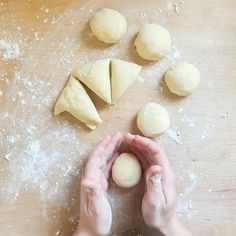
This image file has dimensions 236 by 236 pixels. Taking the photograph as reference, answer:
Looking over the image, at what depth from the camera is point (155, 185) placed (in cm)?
123

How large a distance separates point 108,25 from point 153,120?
254mm

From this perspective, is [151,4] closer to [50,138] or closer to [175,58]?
[175,58]

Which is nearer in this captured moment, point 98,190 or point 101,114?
point 98,190

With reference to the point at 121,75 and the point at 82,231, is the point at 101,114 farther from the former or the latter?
the point at 82,231

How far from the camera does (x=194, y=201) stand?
1334 mm

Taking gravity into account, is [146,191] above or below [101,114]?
below

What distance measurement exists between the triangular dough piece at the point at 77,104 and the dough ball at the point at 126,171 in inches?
4.5

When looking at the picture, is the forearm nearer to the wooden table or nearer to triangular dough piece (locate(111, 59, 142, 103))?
the wooden table

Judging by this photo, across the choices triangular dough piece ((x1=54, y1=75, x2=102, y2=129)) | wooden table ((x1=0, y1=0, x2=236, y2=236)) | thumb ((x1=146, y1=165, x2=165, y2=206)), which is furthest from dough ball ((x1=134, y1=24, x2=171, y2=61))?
thumb ((x1=146, y1=165, x2=165, y2=206))

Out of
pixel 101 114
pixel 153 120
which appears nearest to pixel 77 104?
pixel 101 114

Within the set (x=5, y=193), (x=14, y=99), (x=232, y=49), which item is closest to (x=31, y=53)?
(x=14, y=99)

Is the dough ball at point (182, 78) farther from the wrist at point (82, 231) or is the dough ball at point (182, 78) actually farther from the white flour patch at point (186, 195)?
the wrist at point (82, 231)

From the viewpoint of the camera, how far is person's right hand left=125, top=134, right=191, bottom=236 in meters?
1.24

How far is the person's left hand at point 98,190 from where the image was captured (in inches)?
48.4
